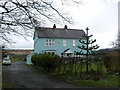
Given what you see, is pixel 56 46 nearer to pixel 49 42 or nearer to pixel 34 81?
pixel 49 42

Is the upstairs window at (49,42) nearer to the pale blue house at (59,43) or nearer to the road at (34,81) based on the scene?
the pale blue house at (59,43)

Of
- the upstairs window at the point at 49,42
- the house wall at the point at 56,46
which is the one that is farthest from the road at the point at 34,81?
the upstairs window at the point at 49,42

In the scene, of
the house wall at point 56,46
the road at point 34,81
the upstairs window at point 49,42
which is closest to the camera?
the road at point 34,81

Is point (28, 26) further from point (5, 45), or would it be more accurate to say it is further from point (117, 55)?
point (117, 55)

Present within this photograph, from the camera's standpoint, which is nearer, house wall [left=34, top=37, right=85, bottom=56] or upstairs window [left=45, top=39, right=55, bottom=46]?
house wall [left=34, top=37, right=85, bottom=56]

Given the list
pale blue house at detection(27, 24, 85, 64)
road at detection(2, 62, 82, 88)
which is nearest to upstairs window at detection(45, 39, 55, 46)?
pale blue house at detection(27, 24, 85, 64)

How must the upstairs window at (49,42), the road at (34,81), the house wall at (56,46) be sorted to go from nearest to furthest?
the road at (34,81), the house wall at (56,46), the upstairs window at (49,42)

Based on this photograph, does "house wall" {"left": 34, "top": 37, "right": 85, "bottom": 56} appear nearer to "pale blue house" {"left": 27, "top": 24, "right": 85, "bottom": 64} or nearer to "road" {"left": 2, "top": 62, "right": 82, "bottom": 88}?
"pale blue house" {"left": 27, "top": 24, "right": 85, "bottom": 64}

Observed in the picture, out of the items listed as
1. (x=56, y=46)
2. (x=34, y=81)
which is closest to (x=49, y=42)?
(x=56, y=46)

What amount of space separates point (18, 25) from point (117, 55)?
8770 millimetres

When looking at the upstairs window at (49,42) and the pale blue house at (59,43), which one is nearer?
the pale blue house at (59,43)

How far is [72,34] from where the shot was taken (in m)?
39.5

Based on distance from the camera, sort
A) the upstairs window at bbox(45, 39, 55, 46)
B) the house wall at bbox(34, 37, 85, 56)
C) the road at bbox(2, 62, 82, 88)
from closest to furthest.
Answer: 1. the road at bbox(2, 62, 82, 88)
2. the house wall at bbox(34, 37, 85, 56)
3. the upstairs window at bbox(45, 39, 55, 46)

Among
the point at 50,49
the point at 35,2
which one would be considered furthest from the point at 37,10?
the point at 50,49
